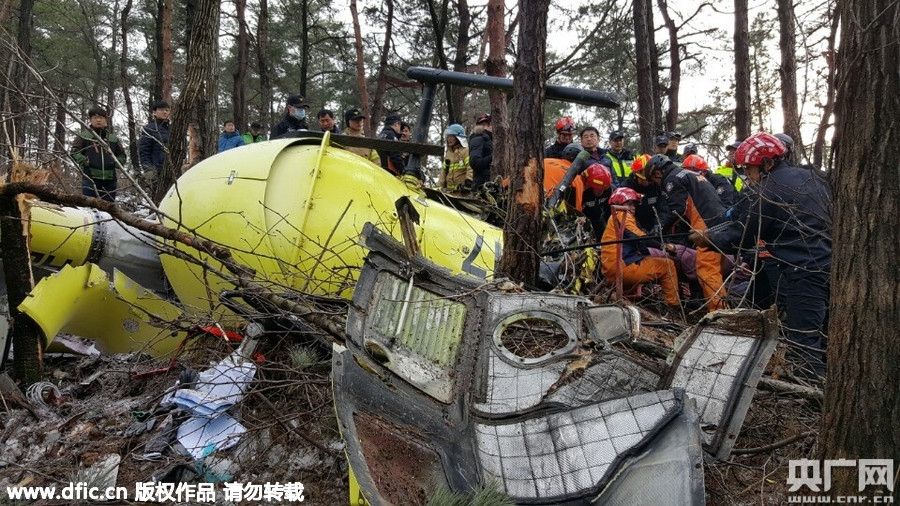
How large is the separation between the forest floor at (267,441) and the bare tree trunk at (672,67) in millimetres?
11261

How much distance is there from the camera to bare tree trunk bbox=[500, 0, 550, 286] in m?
4.04

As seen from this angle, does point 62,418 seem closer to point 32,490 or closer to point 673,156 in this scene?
point 32,490

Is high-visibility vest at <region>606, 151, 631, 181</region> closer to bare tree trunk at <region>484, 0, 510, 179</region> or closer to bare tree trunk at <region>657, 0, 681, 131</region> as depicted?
bare tree trunk at <region>484, 0, 510, 179</region>

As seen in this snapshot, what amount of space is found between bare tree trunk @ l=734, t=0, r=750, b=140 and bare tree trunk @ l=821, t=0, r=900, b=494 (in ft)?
27.6

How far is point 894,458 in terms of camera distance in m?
1.91

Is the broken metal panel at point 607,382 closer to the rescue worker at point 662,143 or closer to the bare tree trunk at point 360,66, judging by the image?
the rescue worker at point 662,143

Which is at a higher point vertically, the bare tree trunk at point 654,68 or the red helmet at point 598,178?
the bare tree trunk at point 654,68

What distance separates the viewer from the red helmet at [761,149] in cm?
427

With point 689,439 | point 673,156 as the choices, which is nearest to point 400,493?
point 689,439

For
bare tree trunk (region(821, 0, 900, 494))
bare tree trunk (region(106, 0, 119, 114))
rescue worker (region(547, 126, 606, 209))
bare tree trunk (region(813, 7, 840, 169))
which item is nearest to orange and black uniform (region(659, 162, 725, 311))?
rescue worker (region(547, 126, 606, 209))

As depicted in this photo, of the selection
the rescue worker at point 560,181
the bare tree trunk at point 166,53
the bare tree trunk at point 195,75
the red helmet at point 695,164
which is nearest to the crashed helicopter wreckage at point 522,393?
the rescue worker at point 560,181

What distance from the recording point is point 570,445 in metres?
2.44

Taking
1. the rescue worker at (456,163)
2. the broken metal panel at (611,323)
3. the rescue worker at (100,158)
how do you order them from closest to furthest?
the broken metal panel at (611,323), the rescue worker at (100,158), the rescue worker at (456,163)

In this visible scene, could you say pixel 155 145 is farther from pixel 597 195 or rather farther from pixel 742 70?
pixel 742 70
